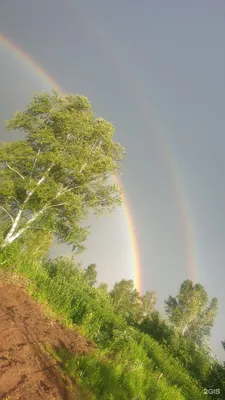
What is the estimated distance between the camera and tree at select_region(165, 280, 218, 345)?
194ft

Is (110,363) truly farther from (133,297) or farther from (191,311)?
(133,297)

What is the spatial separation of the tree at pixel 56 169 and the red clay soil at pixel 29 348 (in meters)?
6.96

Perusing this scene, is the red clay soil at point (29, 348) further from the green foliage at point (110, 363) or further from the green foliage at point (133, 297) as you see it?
the green foliage at point (133, 297)

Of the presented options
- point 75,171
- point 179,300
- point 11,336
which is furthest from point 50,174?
point 179,300

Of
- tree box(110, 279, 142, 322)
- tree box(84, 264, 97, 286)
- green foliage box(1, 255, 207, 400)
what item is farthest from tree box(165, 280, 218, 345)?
green foliage box(1, 255, 207, 400)

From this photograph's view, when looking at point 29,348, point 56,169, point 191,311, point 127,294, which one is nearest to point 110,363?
point 29,348

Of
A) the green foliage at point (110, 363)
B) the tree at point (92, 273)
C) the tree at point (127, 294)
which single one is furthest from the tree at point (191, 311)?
the green foliage at point (110, 363)

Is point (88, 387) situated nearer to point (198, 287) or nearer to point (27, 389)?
point (27, 389)

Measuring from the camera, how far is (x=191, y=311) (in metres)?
58.8

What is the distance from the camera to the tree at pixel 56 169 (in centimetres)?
1606

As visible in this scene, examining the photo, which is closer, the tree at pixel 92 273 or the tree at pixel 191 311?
the tree at pixel 191 311

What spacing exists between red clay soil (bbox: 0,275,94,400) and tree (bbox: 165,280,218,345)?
56363 mm

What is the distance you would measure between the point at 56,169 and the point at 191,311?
178 ft

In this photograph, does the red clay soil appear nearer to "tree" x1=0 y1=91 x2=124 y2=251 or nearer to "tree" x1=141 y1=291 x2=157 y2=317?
"tree" x1=0 y1=91 x2=124 y2=251
